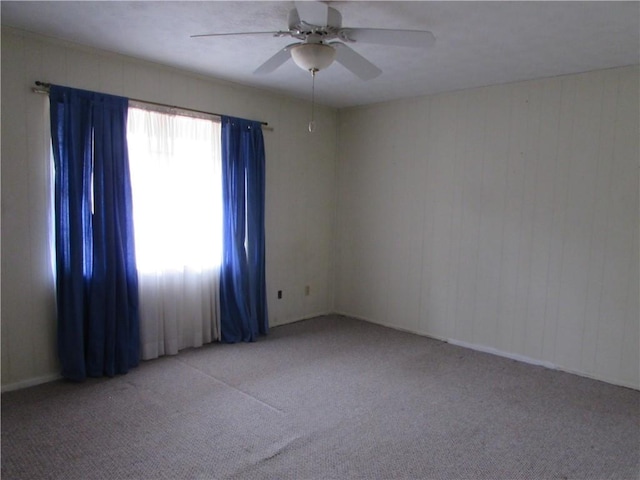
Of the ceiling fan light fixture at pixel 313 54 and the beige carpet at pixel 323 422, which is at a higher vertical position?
the ceiling fan light fixture at pixel 313 54

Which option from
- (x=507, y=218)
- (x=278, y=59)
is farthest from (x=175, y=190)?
(x=507, y=218)

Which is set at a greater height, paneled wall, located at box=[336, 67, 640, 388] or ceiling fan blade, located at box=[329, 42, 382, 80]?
ceiling fan blade, located at box=[329, 42, 382, 80]

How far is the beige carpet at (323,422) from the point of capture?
94.7 inches

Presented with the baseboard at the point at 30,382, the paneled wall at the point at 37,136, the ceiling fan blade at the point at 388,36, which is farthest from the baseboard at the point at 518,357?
the baseboard at the point at 30,382

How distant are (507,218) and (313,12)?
107 inches

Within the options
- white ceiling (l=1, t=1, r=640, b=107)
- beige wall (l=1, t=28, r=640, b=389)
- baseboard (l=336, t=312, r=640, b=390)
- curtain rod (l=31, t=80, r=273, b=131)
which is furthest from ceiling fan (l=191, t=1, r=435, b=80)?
baseboard (l=336, t=312, r=640, b=390)

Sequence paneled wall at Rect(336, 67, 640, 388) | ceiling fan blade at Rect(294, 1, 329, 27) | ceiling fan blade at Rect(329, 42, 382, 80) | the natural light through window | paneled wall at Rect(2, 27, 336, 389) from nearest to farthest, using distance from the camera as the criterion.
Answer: ceiling fan blade at Rect(294, 1, 329, 27) < ceiling fan blade at Rect(329, 42, 382, 80) < paneled wall at Rect(2, 27, 336, 389) < paneled wall at Rect(336, 67, 640, 388) < the natural light through window

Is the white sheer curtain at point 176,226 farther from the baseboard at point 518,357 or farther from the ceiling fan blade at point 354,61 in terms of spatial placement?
the baseboard at point 518,357

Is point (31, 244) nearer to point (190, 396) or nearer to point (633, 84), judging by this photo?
point (190, 396)

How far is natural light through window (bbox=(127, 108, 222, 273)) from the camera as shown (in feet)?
12.1

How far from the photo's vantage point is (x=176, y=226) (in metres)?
3.95

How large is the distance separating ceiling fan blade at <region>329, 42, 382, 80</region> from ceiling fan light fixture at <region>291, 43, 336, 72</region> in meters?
0.07

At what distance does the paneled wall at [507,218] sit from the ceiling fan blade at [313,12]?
2425mm

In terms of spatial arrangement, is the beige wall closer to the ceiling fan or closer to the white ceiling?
the white ceiling
